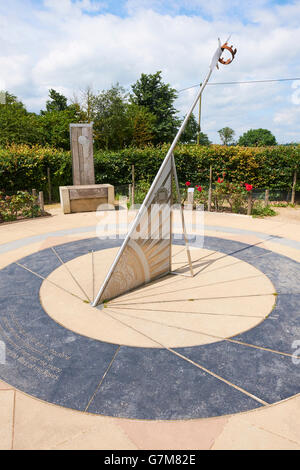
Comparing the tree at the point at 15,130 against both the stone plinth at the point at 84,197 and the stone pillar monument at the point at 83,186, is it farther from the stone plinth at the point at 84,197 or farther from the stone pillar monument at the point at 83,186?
the stone plinth at the point at 84,197

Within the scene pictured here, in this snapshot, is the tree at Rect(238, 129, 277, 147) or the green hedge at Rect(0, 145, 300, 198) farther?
the tree at Rect(238, 129, 277, 147)

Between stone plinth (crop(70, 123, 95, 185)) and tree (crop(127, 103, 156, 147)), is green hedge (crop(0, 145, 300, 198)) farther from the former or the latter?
tree (crop(127, 103, 156, 147))

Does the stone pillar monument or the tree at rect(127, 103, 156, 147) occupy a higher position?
the tree at rect(127, 103, 156, 147)

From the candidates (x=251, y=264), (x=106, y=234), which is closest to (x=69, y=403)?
(x=251, y=264)

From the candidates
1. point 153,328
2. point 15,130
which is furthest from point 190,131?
point 153,328

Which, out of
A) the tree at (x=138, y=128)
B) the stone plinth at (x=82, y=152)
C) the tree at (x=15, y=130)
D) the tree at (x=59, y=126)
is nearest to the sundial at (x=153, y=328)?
the stone plinth at (x=82, y=152)

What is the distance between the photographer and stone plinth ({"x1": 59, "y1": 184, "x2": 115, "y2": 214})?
507 inches

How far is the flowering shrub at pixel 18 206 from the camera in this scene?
11.5 metres

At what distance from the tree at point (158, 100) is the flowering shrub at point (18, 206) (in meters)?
29.3

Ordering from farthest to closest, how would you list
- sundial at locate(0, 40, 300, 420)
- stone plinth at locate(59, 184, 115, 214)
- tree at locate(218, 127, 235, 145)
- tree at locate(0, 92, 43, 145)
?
1. tree at locate(218, 127, 235, 145)
2. tree at locate(0, 92, 43, 145)
3. stone plinth at locate(59, 184, 115, 214)
4. sundial at locate(0, 40, 300, 420)

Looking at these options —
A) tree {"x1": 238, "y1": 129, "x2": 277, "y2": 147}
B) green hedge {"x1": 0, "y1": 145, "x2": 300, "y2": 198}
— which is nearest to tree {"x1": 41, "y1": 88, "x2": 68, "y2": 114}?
green hedge {"x1": 0, "y1": 145, "x2": 300, "y2": 198}

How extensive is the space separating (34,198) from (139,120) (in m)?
23.8

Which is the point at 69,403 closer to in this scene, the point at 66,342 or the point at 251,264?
the point at 66,342

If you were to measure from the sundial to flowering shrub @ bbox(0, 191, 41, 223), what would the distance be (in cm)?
460
